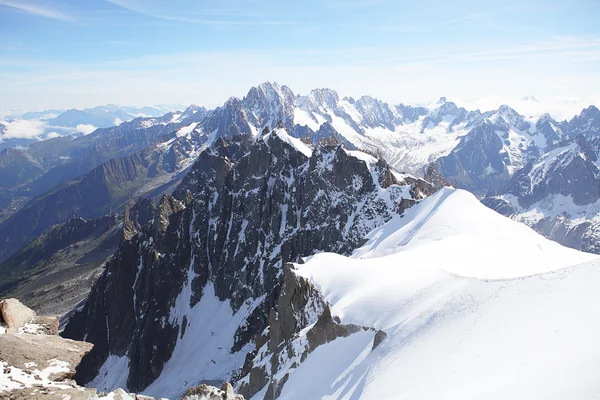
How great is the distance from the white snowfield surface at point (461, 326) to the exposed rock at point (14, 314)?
26852 mm

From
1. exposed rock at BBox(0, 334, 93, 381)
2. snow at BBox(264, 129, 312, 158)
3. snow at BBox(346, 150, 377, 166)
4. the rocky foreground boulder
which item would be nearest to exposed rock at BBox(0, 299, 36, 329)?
the rocky foreground boulder

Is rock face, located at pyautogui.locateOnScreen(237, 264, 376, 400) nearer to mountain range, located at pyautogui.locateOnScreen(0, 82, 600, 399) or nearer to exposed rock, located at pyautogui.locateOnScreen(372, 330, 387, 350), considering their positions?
mountain range, located at pyautogui.locateOnScreen(0, 82, 600, 399)

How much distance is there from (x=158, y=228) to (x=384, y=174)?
101 metres

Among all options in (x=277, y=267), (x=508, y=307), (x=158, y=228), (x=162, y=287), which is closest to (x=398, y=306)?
(x=508, y=307)

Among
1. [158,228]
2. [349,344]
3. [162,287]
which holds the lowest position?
[162,287]

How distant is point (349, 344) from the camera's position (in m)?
43.1

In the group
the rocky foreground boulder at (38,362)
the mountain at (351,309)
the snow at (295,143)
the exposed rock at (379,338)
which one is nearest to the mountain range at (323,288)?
the exposed rock at (379,338)

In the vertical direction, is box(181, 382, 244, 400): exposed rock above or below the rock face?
above

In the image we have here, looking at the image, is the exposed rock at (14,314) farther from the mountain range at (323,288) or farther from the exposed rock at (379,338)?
the exposed rock at (379,338)

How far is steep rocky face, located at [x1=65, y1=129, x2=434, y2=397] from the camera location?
11938 cm

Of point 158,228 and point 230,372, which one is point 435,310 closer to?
point 230,372

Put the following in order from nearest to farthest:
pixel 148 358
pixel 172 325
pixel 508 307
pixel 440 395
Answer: pixel 440 395
pixel 508 307
pixel 148 358
pixel 172 325

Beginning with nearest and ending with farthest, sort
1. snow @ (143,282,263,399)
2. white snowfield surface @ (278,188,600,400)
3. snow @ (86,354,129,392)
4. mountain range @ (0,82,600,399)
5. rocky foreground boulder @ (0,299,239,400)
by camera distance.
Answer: rocky foreground boulder @ (0,299,239,400) < white snowfield surface @ (278,188,600,400) < mountain range @ (0,82,600,399) < snow @ (143,282,263,399) < snow @ (86,354,129,392)

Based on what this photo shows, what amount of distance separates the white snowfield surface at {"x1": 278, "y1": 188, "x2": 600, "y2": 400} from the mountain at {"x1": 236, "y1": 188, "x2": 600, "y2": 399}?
4.7 inches
